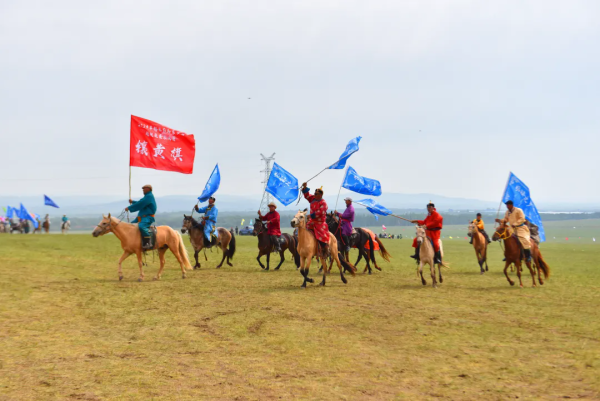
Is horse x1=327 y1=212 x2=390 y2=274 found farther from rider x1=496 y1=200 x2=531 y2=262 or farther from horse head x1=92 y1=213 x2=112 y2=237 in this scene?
horse head x1=92 y1=213 x2=112 y2=237

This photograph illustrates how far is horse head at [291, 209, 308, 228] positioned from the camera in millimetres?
13488

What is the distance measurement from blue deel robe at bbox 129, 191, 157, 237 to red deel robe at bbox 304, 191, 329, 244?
189 inches

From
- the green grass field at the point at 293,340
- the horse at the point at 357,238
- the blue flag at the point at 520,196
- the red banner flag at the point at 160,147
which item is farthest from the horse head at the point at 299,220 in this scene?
the blue flag at the point at 520,196

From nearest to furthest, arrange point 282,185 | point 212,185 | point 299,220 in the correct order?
point 299,220
point 282,185
point 212,185

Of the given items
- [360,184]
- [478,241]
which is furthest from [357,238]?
[478,241]

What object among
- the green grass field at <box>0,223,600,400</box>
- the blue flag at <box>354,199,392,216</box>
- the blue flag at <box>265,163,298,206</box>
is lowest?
the green grass field at <box>0,223,600,400</box>

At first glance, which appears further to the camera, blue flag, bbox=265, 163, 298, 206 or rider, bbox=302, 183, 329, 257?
blue flag, bbox=265, 163, 298, 206

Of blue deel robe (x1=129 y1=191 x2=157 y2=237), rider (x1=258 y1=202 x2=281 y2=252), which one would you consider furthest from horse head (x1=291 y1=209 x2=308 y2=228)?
rider (x1=258 y1=202 x2=281 y2=252)

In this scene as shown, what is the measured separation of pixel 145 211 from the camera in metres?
15.5

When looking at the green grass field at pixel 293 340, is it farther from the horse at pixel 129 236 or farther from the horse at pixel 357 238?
the horse at pixel 357 238

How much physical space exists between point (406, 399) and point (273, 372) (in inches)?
71.6

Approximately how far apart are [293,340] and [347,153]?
1172 cm

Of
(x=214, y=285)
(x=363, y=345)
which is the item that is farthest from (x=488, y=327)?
(x=214, y=285)

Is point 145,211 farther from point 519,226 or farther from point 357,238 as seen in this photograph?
point 519,226
